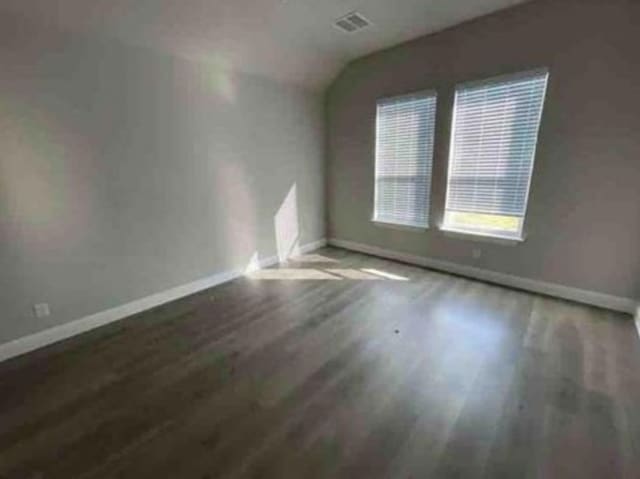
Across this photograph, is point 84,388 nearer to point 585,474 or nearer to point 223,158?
point 223,158

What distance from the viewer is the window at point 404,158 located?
4.23 meters

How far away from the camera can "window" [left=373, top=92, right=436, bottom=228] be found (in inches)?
167

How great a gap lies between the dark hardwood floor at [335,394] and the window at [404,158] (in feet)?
5.43

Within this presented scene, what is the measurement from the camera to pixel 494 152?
12.0 feet

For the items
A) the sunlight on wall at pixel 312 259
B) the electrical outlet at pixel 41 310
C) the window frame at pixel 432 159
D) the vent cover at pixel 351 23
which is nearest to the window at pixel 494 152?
the window frame at pixel 432 159

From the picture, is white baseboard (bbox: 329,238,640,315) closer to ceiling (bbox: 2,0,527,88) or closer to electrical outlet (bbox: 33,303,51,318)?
A: ceiling (bbox: 2,0,527,88)

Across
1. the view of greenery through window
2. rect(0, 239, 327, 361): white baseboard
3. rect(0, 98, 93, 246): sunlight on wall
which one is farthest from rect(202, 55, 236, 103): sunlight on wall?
the view of greenery through window

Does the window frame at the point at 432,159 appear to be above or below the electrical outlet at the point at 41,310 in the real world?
above

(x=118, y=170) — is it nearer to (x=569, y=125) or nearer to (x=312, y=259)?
(x=312, y=259)

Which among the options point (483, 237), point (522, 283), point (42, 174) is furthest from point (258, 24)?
point (522, 283)

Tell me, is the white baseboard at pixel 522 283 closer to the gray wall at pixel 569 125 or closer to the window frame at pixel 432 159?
the gray wall at pixel 569 125

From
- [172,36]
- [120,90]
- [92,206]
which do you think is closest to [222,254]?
[92,206]

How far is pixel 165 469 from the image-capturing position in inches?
62.4

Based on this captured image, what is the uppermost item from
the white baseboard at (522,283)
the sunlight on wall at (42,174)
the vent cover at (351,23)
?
the vent cover at (351,23)
